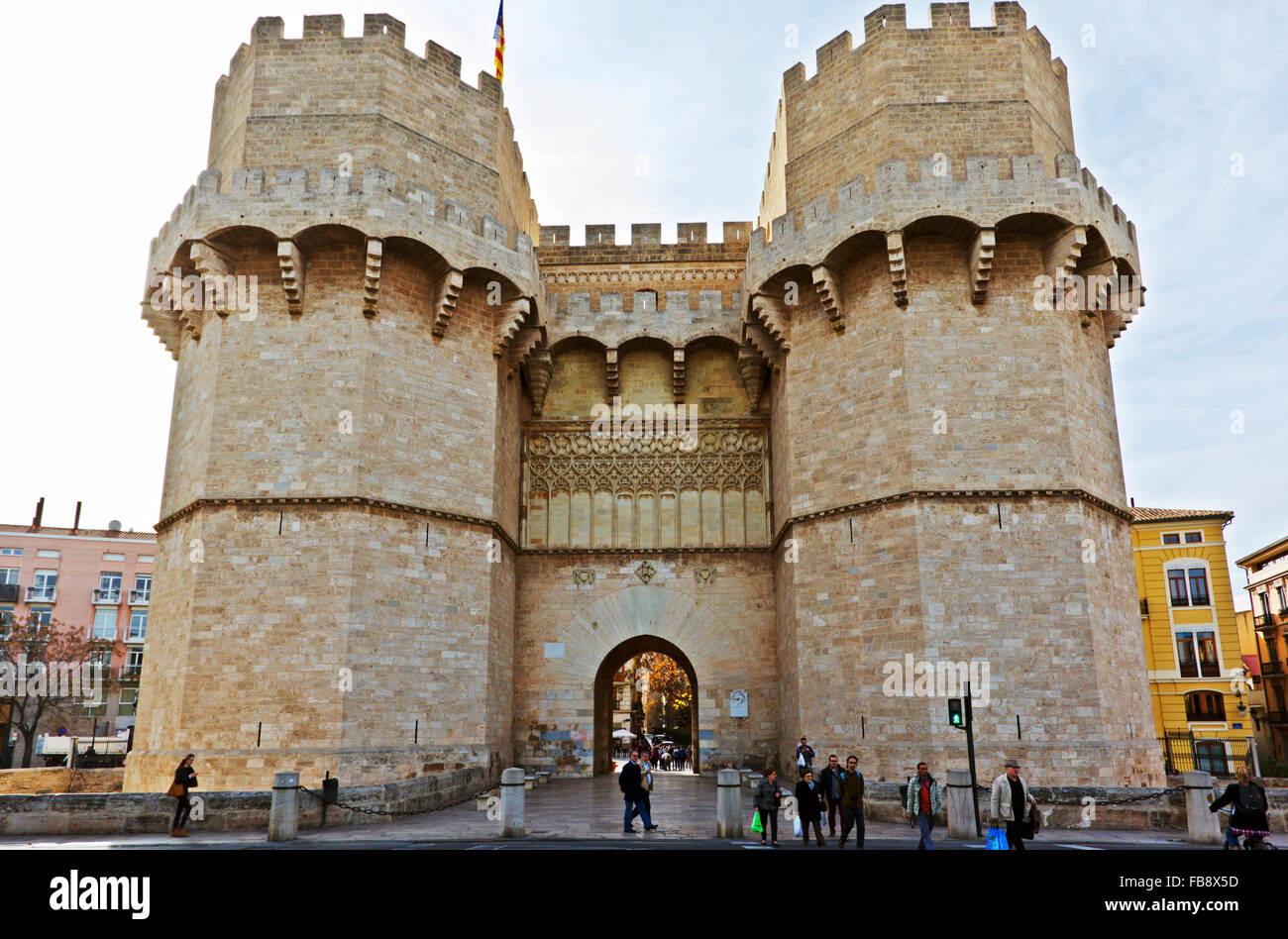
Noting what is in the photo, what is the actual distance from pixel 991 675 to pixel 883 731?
2.11m

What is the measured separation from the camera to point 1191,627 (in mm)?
31234

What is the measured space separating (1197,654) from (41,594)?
48990 millimetres

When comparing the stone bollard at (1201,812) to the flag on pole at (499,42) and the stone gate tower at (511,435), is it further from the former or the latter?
the flag on pole at (499,42)

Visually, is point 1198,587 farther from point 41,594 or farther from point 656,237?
point 41,594

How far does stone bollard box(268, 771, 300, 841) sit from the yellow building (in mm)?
28481

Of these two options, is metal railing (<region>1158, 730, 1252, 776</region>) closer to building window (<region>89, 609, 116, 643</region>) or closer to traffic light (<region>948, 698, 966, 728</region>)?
traffic light (<region>948, 698, 966, 728</region>)

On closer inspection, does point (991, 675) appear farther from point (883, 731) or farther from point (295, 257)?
point (295, 257)

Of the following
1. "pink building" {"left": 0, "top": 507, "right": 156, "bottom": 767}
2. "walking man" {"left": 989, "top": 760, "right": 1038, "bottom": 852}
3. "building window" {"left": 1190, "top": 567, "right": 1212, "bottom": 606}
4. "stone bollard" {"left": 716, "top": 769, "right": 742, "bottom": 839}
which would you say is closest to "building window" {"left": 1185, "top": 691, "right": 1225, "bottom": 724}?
"building window" {"left": 1190, "top": 567, "right": 1212, "bottom": 606}

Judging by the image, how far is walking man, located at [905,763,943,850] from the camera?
35.0 feet

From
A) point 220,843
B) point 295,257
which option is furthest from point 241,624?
point 295,257

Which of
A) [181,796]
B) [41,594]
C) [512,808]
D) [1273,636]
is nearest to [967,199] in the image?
[512,808]

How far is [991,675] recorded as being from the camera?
1531cm

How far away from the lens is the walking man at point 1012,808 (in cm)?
887

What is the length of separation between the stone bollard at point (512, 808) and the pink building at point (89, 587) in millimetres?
34856
